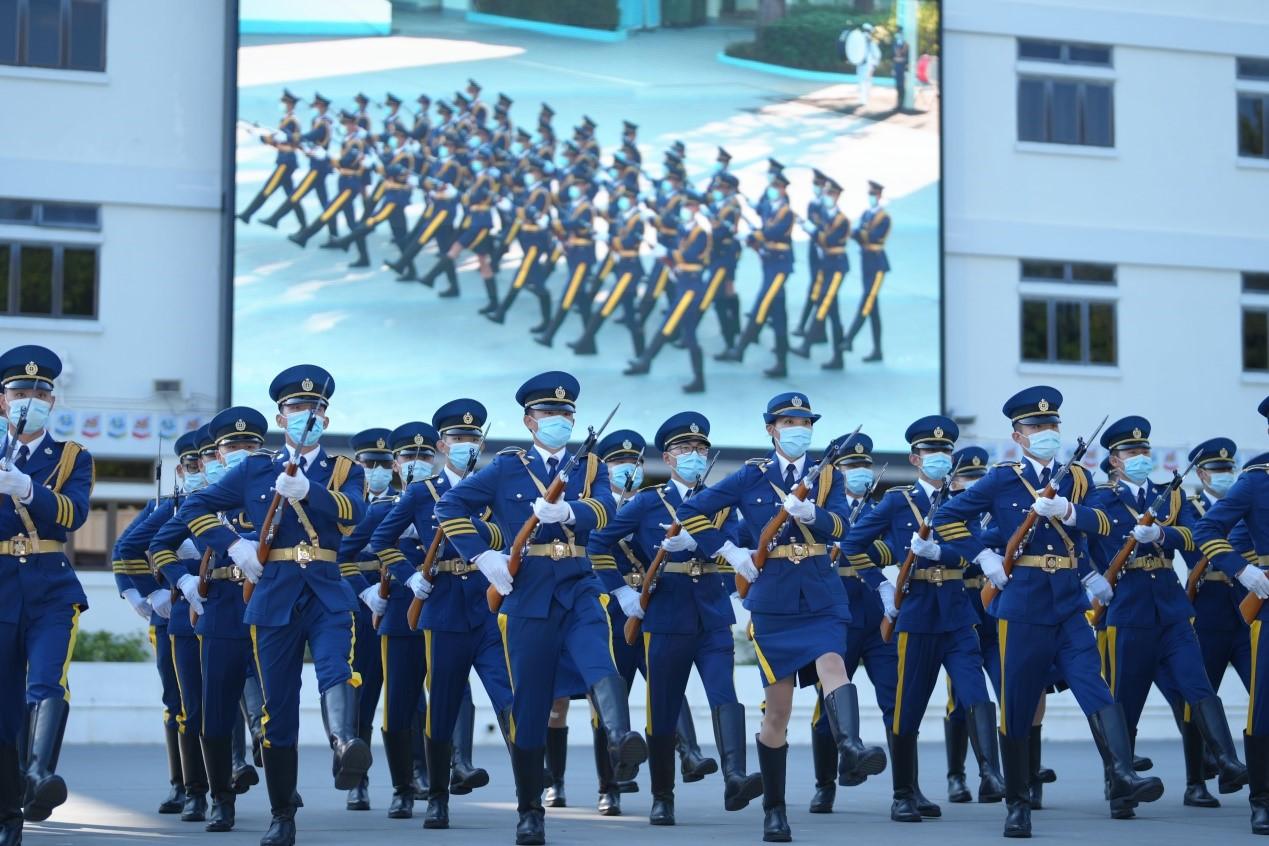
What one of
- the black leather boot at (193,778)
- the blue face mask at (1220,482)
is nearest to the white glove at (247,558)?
the black leather boot at (193,778)

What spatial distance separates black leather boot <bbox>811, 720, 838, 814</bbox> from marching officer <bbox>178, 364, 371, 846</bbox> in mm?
3355

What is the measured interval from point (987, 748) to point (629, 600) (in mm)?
2385

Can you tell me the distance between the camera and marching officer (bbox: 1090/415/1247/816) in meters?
11.6

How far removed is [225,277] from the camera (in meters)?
23.1

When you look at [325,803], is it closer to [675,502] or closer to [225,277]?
[675,502]

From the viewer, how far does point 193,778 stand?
36.4 ft

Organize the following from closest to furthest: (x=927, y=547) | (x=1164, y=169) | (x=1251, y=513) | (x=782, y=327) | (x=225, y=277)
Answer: (x=1251, y=513) < (x=927, y=547) < (x=225, y=277) < (x=782, y=327) < (x=1164, y=169)

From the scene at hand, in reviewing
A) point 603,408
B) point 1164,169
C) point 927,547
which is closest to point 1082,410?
point 1164,169

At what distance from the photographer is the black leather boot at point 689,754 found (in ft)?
37.8

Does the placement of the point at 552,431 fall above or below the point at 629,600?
above

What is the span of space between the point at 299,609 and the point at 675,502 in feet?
9.43

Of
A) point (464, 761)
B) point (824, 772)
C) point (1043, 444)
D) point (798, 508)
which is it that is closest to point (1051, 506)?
point (1043, 444)

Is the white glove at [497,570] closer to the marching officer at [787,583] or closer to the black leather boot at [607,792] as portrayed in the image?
the marching officer at [787,583]

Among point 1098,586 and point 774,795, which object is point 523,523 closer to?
point 774,795
